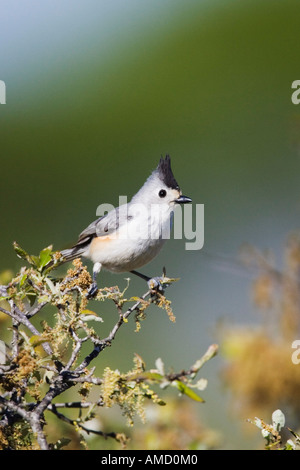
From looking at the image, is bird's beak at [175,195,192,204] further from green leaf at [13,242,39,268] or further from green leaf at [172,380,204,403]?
green leaf at [172,380,204,403]

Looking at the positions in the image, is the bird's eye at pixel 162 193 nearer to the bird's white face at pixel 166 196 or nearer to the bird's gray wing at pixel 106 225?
the bird's white face at pixel 166 196

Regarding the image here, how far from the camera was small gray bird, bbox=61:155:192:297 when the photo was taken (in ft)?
8.36

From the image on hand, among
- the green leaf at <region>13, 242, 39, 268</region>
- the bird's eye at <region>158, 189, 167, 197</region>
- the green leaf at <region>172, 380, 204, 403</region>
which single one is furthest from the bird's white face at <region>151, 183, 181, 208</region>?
the green leaf at <region>172, 380, 204, 403</region>

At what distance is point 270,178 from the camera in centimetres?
588

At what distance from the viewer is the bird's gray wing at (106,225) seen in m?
2.73

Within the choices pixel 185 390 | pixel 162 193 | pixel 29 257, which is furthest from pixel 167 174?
pixel 185 390

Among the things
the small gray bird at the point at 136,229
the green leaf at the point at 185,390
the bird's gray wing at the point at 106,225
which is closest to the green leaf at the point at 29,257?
the green leaf at the point at 185,390

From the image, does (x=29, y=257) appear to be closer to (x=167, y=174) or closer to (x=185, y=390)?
(x=185, y=390)

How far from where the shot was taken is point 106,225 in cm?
276

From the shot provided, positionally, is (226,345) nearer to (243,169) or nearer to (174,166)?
(174,166)

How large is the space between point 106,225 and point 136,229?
22 centimetres

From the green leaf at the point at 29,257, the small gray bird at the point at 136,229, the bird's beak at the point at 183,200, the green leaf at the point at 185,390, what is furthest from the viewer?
the bird's beak at the point at 183,200

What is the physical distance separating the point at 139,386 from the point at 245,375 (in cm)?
91
